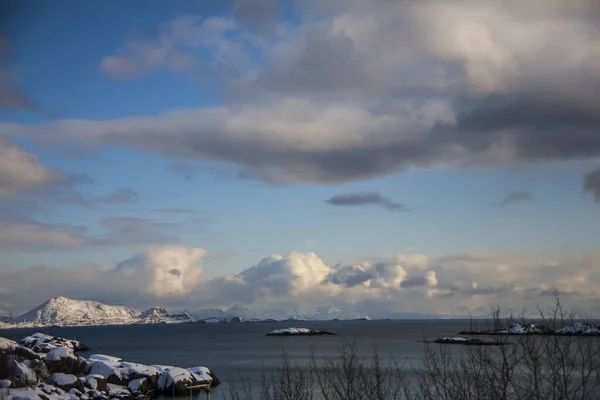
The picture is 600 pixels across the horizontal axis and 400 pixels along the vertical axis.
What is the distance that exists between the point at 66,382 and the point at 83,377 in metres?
3.27

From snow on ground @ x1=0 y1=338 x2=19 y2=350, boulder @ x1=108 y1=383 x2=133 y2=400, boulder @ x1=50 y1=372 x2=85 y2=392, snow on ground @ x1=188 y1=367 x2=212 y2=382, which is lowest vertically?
boulder @ x1=108 y1=383 x2=133 y2=400

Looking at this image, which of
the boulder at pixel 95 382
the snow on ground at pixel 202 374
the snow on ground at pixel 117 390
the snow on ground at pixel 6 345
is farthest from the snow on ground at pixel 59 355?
the snow on ground at pixel 202 374

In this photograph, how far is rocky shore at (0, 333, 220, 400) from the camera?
144ft

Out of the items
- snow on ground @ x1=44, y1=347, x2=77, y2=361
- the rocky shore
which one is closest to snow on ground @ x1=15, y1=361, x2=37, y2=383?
the rocky shore

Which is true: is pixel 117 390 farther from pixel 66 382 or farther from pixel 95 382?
pixel 66 382

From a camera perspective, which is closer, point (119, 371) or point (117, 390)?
point (117, 390)

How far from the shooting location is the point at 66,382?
46.4 m

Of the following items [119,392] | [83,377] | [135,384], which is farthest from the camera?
[135,384]

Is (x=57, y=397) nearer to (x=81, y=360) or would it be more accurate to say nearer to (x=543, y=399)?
(x=81, y=360)

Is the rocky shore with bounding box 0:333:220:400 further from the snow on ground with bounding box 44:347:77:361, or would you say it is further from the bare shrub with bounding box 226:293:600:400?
the bare shrub with bounding box 226:293:600:400

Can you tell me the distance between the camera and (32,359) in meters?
49.7

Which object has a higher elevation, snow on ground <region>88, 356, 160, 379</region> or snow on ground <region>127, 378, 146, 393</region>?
snow on ground <region>88, 356, 160, 379</region>

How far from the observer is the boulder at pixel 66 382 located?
151ft

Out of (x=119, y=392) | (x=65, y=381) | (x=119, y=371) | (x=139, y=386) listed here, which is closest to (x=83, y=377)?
(x=65, y=381)
